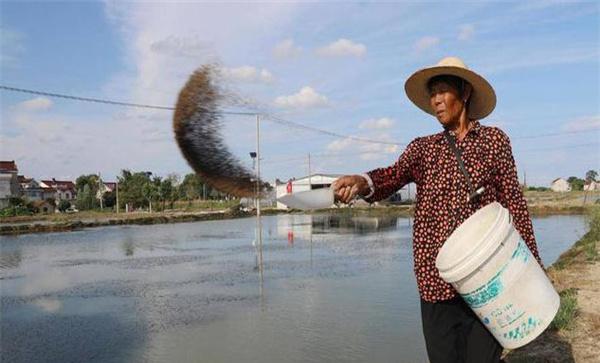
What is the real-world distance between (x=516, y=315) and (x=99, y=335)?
5.98 m

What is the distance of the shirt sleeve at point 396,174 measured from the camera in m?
2.27

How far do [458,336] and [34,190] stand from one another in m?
65.1

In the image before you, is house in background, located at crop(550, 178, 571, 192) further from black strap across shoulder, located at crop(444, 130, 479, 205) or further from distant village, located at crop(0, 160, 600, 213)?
black strap across shoulder, located at crop(444, 130, 479, 205)

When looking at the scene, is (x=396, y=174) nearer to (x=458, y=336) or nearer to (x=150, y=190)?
(x=458, y=336)

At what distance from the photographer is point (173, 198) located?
4912 cm

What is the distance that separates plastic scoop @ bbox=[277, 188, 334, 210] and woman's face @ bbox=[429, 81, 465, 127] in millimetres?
547

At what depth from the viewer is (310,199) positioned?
6.64 ft

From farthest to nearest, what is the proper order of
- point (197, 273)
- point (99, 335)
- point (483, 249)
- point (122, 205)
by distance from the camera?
1. point (122, 205)
2. point (197, 273)
3. point (99, 335)
4. point (483, 249)

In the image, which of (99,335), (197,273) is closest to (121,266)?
(197,273)

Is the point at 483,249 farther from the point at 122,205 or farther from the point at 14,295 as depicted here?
the point at 122,205

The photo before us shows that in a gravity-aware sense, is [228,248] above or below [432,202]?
below

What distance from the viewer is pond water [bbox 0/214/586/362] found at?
19.6 feet

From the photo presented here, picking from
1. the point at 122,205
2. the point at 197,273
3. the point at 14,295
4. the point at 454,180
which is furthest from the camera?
the point at 122,205

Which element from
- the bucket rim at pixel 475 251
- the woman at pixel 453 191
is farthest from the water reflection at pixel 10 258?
the bucket rim at pixel 475 251
